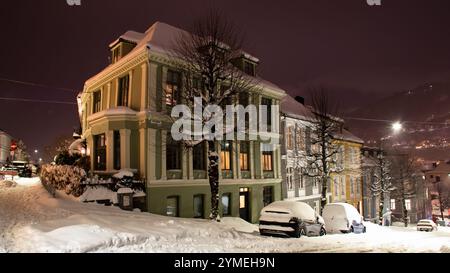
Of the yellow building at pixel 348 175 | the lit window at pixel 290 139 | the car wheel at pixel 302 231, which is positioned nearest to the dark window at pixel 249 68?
the lit window at pixel 290 139

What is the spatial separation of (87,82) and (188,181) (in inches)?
471

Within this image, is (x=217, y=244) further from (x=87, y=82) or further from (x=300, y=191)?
(x=300, y=191)

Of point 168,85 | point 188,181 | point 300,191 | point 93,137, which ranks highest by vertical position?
point 168,85

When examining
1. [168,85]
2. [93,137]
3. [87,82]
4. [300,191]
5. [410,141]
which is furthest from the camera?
[410,141]

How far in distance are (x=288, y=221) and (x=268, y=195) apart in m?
13.9

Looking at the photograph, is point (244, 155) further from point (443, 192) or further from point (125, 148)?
point (443, 192)

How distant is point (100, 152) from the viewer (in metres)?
22.1

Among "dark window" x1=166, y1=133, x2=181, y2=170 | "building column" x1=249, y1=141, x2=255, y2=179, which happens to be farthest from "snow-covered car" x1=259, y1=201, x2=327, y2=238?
"building column" x1=249, y1=141, x2=255, y2=179

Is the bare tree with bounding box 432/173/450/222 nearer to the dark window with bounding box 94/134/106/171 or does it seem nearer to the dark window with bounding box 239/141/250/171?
the dark window with bounding box 239/141/250/171

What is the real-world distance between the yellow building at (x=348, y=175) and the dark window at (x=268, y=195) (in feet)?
44.2

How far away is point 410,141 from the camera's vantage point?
138 metres

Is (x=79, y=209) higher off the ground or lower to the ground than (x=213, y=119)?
lower
